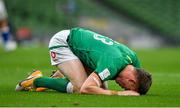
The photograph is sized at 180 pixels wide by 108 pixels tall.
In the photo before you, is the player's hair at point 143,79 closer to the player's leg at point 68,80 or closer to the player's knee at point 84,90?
the player's knee at point 84,90

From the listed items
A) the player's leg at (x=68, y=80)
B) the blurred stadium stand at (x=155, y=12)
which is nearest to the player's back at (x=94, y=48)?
the player's leg at (x=68, y=80)

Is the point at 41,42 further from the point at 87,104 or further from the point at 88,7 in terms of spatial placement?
the point at 87,104

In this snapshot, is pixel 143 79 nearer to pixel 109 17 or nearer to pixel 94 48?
pixel 94 48

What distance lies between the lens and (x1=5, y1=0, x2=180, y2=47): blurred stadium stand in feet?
117

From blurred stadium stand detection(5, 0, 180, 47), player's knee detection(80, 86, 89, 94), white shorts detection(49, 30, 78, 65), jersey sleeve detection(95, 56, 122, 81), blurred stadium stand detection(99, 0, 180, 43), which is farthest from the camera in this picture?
blurred stadium stand detection(99, 0, 180, 43)

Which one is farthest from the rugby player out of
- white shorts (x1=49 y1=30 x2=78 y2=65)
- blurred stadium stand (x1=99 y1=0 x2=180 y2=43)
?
blurred stadium stand (x1=99 y1=0 x2=180 y2=43)

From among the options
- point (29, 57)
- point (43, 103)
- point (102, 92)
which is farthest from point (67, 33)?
point (29, 57)

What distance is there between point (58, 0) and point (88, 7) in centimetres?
155

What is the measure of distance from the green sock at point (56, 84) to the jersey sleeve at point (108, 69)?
0.91 meters

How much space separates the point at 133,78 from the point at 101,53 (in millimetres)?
599

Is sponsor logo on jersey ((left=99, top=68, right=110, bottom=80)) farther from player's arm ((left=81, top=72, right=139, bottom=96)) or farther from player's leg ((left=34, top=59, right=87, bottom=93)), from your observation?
player's leg ((left=34, top=59, right=87, bottom=93))

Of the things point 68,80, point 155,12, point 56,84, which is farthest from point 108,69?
point 155,12

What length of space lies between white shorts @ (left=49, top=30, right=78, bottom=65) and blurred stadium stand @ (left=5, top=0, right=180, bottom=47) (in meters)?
24.5

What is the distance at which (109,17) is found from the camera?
3781 cm
